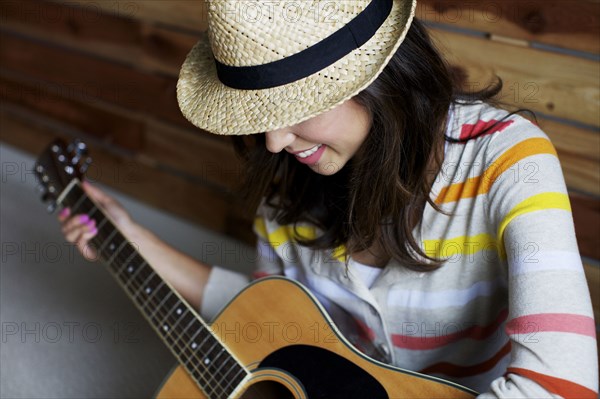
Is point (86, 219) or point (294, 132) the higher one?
point (294, 132)

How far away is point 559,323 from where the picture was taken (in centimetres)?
86

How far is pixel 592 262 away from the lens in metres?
1.40

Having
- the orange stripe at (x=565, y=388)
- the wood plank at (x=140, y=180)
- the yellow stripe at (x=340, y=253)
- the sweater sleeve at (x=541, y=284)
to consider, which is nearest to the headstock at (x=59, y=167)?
the yellow stripe at (x=340, y=253)

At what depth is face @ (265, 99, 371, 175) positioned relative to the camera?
924 millimetres

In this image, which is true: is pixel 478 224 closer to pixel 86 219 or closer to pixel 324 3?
pixel 324 3

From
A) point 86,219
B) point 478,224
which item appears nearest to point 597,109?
point 478,224

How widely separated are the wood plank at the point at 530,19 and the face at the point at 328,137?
48 centimetres

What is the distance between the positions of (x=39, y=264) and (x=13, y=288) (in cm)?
10

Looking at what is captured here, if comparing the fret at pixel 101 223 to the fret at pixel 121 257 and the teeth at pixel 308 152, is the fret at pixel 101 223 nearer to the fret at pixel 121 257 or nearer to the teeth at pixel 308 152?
the fret at pixel 121 257

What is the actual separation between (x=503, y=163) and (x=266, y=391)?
474 mm

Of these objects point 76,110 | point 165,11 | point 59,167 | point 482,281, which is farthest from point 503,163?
point 76,110

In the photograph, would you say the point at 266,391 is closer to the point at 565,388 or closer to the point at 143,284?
the point at 143,284

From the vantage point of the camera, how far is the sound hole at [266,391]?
3.62 ft

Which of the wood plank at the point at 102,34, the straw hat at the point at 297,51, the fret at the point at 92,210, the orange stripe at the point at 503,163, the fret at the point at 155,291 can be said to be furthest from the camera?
the wood plank at the point at 102,34
